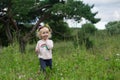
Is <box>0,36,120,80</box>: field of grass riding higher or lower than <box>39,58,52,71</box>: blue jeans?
lower

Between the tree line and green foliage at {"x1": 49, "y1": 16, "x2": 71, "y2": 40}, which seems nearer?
the tree line

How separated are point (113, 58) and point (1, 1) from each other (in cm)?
1440

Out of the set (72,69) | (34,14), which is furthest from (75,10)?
(72,69)

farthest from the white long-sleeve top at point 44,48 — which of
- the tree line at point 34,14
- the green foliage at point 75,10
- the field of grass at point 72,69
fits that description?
the green foliage at point 75,10

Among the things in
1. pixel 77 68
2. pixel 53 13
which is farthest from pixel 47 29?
pixel 53 13

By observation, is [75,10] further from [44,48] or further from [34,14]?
[44,48]

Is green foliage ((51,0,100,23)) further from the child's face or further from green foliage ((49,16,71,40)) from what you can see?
the child's face

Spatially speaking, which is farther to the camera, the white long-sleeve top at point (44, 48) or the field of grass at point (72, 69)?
the white long-sleeve top at point (44, 48)

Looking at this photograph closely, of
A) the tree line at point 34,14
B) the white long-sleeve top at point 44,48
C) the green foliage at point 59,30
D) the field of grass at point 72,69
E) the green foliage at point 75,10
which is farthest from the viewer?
the green foliage at point 59,30

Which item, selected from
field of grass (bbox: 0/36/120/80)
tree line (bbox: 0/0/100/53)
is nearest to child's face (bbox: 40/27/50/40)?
field of grass (bbox: 0/36/120/80)

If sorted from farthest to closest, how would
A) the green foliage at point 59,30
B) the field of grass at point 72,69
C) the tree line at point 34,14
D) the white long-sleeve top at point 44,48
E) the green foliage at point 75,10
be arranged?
the green foliage at point 59,30 < the tree line at point 34,14 < the green foliage at point 75,10 < the white long-sleeve top at point 44,48 < the field of grass at point 72,69

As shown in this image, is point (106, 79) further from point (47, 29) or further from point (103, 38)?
point (103, 38)

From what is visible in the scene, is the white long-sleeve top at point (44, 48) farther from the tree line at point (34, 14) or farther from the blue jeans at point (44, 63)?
the tree line at point (34, 14)

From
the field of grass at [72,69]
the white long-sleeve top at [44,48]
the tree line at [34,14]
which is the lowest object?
the field of grass at [72,69]
